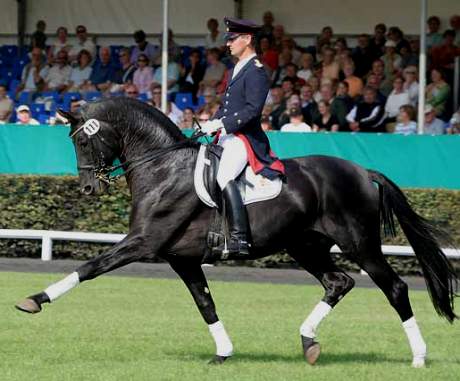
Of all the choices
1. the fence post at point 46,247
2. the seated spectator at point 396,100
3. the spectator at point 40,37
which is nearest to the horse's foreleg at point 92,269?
the fence post at point 46,247

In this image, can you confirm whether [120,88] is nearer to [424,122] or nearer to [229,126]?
[424,122]

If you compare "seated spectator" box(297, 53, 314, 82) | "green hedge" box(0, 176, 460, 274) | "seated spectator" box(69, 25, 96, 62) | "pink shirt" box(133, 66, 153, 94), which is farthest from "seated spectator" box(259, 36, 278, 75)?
"green hedge" box(0, 176, 460, 274)

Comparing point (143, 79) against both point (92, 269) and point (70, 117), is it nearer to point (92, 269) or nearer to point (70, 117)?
point (70, 117)

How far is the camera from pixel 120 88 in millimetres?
22766

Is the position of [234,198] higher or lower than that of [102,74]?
lower

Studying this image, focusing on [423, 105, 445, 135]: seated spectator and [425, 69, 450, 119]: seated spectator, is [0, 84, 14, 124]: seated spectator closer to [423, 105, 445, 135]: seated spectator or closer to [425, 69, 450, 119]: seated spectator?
[425, 69, 450, 119]: seated spectator

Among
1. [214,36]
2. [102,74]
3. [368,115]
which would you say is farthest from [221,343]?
[102,74]

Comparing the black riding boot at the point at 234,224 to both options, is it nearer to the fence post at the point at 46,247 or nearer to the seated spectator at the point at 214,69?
the fence post at the point at 46,247

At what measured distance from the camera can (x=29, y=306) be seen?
8.95 metres

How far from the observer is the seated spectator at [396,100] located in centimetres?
1958

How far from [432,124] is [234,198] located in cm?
998

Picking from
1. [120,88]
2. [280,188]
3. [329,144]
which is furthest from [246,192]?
[120,88]

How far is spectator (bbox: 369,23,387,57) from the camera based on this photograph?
69.4 ft

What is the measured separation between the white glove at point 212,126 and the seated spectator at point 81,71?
14.4 m
